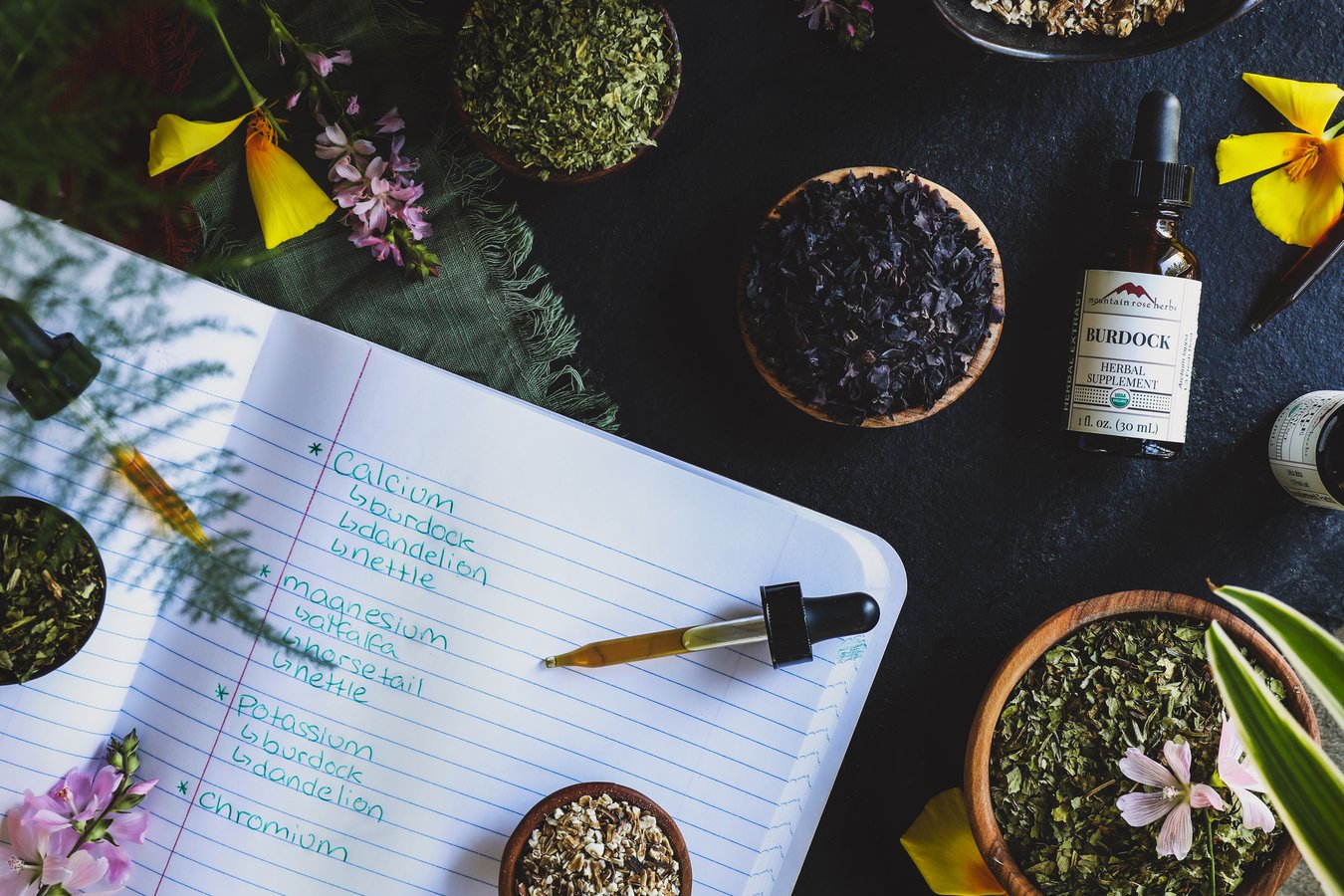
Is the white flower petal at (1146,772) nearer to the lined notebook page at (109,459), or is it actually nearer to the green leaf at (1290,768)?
the green leaf at (1290,768)

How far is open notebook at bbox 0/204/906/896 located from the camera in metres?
0.82

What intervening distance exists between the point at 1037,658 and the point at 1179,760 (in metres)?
0.13

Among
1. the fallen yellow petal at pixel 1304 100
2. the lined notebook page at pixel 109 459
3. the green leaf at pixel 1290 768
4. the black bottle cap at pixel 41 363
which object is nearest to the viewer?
the green leaf at pixel 1290 768

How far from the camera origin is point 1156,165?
0.81 meters

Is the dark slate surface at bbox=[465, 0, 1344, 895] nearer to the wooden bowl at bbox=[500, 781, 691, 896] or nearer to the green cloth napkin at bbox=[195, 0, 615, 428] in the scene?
the green cloth napkin at bbox=[195, 0, 615, 428]

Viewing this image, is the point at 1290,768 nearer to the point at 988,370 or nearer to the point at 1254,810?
the point at 1254,810

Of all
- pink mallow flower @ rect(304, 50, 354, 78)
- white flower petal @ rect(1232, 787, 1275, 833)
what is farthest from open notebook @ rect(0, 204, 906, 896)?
white flower petal @ rect(1232, 787, 1275, 833)

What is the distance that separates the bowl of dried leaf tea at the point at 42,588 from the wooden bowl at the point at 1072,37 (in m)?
0.83

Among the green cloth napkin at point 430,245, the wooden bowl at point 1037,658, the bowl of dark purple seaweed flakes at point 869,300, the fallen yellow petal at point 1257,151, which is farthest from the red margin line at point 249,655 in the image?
the fallen yellow petal at point 1257,151

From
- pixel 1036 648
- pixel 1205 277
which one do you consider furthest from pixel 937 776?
pixel 1205 277

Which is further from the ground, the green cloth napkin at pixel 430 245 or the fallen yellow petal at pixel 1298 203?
the fallen yellow petal at pixel 1298 203

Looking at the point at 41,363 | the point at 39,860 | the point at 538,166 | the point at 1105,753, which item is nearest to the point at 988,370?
the point at 1105,753

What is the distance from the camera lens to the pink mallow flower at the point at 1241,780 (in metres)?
0.74

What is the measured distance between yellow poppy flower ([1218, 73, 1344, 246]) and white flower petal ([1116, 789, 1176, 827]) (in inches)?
21.0
